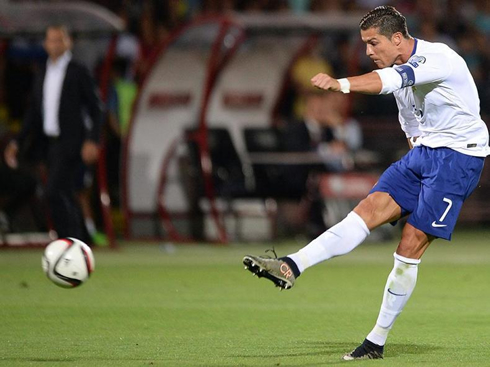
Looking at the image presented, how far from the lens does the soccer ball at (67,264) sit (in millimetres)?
8555

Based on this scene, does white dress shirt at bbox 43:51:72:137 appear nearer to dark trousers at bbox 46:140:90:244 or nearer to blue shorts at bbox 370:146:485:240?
dark trousers at bbox 46:140:90:244

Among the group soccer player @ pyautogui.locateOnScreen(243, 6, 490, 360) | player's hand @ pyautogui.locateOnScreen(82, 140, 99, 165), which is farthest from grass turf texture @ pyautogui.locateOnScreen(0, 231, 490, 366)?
player's hand @ pyautogui.locateOnScreen(82, 140, 99, 165)

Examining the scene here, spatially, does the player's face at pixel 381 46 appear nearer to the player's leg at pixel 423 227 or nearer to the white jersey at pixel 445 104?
the white jersey at pixel 445 104

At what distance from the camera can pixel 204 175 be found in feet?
52.4

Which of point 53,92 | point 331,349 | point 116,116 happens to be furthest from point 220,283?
point 116,116

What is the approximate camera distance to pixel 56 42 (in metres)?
12.8

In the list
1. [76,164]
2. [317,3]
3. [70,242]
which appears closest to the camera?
[70,242]

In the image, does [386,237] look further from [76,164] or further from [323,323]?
[323,323]

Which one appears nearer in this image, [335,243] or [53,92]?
[335,243]

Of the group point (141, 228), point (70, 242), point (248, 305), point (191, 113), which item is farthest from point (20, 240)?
point (70, 242)

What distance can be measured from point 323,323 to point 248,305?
1285 millimetres

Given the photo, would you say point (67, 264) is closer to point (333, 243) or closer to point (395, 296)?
point (333, 243)

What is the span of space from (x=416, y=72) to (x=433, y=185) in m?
0.80

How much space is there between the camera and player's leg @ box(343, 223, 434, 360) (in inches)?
297
